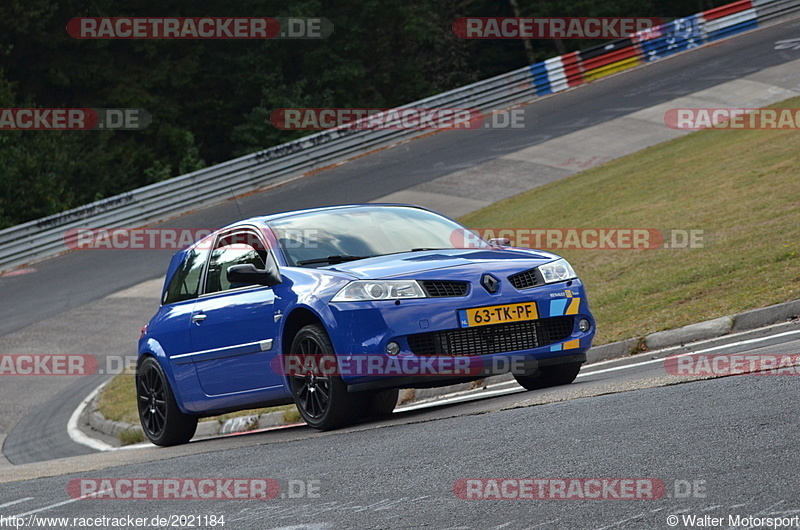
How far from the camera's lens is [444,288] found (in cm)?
779

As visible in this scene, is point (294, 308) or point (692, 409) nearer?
point (692, 409)

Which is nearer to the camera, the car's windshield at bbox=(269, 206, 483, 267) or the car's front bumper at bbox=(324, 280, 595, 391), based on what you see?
the car's front bumper at bbox=(324, 280, 595, 391)

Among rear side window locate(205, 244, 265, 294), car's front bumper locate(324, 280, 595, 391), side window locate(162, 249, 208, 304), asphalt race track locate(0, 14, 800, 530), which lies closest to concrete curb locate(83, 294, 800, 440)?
asphalt race track locate(0, 14, 800, 530)

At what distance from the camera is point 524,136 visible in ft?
102

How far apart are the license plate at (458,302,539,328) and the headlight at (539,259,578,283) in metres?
0.30

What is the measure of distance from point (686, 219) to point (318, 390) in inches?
433

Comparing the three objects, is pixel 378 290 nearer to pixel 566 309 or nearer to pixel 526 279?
pixel 526 279

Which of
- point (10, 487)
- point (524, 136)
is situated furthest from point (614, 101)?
point (10, 487)

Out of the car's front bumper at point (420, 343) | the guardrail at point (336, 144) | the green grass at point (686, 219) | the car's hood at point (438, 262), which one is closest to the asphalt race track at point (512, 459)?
the car's front bumper at point (420, 343)

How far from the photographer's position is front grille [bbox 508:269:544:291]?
8.01 meters

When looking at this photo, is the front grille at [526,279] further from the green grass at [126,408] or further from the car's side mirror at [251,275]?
the green grass at [126,408]

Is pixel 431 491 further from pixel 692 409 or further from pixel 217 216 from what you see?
pixel 217 216

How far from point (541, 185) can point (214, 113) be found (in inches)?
887

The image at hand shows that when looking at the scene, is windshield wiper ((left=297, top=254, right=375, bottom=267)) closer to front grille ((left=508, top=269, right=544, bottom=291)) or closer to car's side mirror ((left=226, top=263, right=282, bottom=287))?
car's side mirror ((left=226, top=263, right=282, bottom=287))
